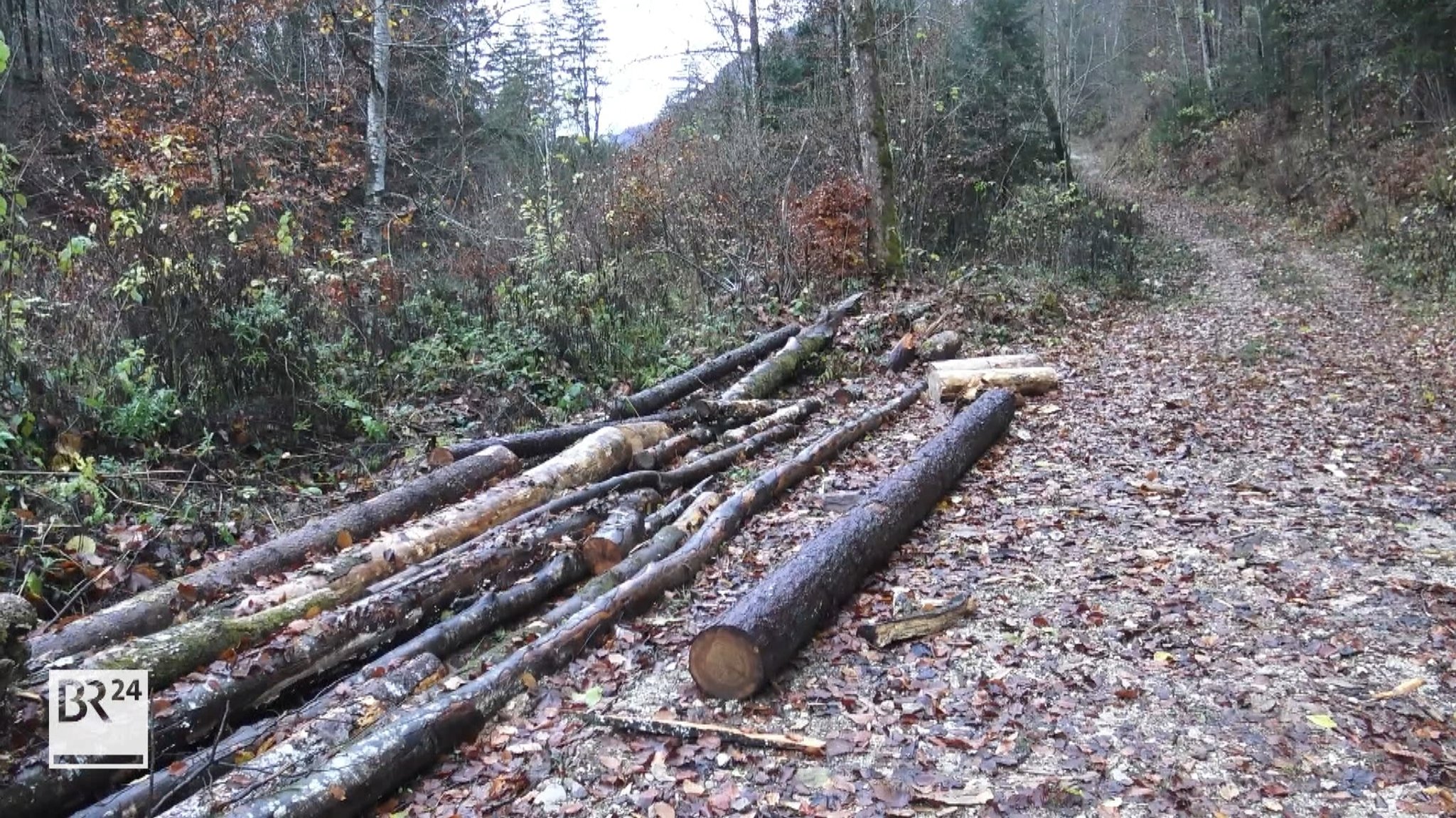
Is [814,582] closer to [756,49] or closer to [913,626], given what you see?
[913,626]

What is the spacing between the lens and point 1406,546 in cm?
484

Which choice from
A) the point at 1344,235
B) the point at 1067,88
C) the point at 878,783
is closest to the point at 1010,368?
the point at 878,783

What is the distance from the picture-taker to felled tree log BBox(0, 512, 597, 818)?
10.7ft

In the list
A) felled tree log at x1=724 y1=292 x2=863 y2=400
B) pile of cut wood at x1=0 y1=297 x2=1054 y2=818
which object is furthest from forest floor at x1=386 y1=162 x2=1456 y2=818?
felled tree log at x1=724 y1=292 x2=863 y2=400

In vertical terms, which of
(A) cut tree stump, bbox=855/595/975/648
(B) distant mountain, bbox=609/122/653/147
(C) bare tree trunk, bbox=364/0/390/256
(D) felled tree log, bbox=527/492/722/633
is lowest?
(A) cut tree stump, bbox=855/595/975/648

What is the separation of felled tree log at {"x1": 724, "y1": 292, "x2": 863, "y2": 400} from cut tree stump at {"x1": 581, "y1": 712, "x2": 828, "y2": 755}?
523 centimetres

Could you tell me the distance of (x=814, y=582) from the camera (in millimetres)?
4406

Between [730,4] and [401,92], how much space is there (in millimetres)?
8689

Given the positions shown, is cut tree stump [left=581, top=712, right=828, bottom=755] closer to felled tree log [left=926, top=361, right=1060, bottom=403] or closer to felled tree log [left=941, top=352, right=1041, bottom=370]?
felled tree log [left=926, top=361, right=1060, bottom=403]

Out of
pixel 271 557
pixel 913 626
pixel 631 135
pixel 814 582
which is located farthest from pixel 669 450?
pixel 631 135

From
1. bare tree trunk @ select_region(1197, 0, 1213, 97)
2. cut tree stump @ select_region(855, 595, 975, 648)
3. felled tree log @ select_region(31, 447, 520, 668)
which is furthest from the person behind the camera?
bare tree trunk @ select_region(1197, 0, 1213, 97)

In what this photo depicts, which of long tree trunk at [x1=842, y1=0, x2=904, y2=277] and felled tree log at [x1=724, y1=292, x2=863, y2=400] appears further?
long tree trunk at [x1=842, y1=0, x2=904, y2=277]

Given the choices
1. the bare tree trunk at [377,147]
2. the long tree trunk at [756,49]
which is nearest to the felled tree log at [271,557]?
the bare tree trunk at [377,147]

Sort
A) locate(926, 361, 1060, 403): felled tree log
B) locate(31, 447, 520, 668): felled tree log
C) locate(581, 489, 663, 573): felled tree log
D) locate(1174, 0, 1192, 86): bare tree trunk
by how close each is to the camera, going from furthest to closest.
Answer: locate(1174, 0, 1192, 86): bare tree trunk < locate(926, 361, 1060, 403): felled tree log < locate(581, 489, 663, 573): felled tree log < locate(31, 447, 520, 668): felled tree log
